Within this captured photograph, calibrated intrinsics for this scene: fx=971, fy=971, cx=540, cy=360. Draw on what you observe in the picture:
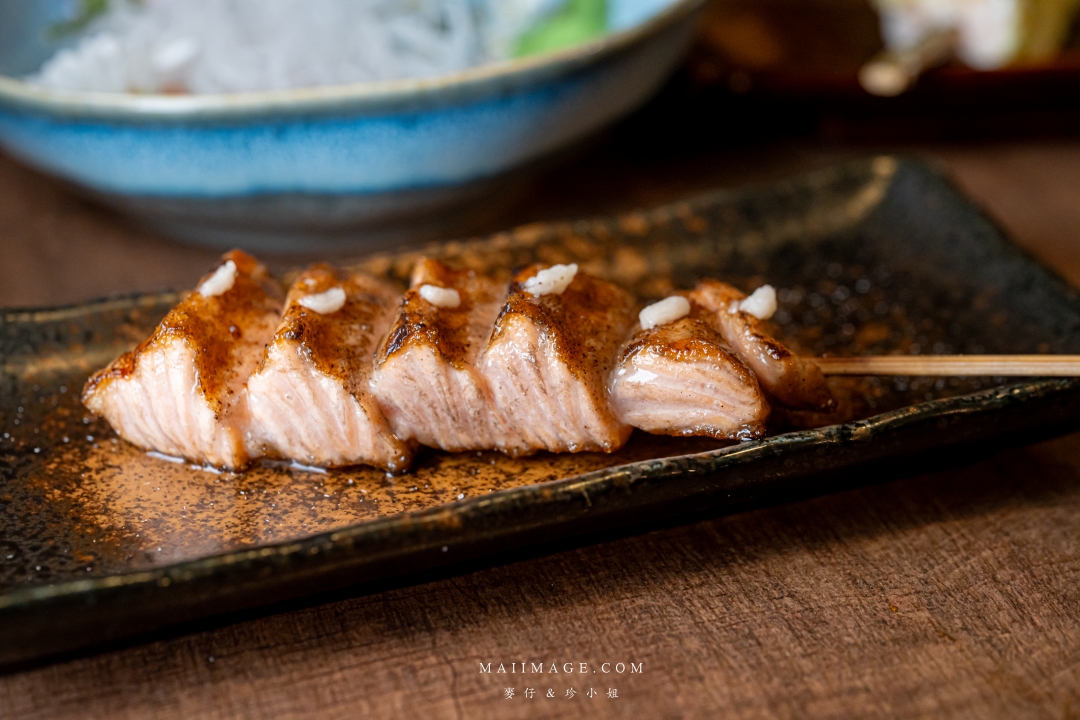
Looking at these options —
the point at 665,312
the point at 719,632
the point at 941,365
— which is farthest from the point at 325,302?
the point at 941,365

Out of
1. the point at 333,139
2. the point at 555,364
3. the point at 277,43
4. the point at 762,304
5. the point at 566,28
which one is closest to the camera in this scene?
the point at 555,364

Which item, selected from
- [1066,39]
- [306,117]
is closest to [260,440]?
[306,117]

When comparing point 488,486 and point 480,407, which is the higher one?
Result: point 480,407

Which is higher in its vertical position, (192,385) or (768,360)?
(768,360)

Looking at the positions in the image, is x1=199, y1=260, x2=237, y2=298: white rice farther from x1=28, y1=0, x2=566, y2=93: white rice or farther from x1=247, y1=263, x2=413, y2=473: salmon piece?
x1=28, y1=0, x2=566, y2=93: white rice

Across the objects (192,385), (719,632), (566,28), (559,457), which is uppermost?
(566,28)

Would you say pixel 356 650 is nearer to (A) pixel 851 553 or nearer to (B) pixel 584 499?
(B) pixel 584 499

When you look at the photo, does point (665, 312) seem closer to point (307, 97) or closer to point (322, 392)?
point (322, 392)

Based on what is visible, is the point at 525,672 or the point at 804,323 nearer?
the point at 525,672
